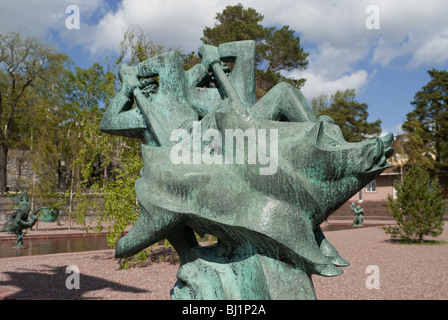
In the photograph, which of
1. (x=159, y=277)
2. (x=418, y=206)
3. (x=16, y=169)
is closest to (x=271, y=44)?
(x=418, y=206)

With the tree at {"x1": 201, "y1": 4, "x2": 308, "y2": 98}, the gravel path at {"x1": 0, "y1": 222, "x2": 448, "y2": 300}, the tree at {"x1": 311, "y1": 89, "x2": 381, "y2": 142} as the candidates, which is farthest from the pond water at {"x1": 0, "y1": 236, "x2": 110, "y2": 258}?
the tree at {"x1": 311, "y1": 89, "x2": 381, "y2": 142}

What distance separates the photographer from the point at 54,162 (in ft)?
78.2

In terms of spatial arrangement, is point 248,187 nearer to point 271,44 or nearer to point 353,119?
point 271,44

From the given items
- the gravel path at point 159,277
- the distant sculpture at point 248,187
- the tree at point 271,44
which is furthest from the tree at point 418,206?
the distant sculpture at point 248,187

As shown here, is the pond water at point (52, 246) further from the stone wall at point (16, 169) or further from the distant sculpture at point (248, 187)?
the stone wall at point (16, 169)

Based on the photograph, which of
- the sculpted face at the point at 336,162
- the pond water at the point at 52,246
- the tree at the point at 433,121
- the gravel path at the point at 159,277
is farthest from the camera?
the tree at the point at 433,121

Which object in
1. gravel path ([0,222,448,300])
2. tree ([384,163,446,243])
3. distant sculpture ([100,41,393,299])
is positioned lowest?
gravel path ([0,222,448,300])

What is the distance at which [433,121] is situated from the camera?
3572 centimetres

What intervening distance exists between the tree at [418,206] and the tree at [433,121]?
70.5ft

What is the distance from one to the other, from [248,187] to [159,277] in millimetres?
5728

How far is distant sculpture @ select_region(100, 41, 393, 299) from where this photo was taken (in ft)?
9.58

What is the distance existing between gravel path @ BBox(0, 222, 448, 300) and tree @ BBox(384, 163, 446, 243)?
5.03ft

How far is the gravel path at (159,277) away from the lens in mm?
6879

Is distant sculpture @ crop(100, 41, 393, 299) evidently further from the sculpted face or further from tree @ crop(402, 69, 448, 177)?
tree @ crop(402, 69, 448, 177)
